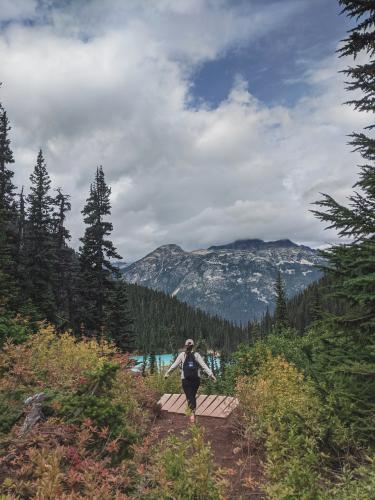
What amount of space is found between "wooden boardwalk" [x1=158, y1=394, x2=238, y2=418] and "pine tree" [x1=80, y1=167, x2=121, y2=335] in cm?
1813

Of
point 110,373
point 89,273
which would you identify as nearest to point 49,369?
point 110,373

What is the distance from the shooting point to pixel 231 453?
6762 millimetres

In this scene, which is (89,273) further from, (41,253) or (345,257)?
(345,257)

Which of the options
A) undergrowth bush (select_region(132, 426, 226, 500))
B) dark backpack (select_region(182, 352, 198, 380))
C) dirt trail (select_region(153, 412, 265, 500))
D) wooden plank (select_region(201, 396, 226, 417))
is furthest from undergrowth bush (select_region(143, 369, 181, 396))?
undergrowth bush (select_region(132, 426, 226, 500))

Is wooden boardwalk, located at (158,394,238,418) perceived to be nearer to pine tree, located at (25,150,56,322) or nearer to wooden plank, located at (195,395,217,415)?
wooden plank, located at (195,395,217,415)

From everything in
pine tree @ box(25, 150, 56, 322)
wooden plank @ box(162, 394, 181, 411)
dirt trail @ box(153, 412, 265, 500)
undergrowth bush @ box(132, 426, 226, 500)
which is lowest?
wooden plank @ box(162, 394, 181, 411)

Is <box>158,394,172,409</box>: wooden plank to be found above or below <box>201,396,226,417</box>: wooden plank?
below

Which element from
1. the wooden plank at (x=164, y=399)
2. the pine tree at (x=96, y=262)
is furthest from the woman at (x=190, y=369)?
the pine tree at (x=96, y=262)

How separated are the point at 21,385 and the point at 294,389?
5.49 m

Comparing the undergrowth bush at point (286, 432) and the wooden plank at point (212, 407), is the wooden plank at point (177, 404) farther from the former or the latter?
the undergrowth bush at point (286, 432)

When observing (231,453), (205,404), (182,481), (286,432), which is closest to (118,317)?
(205,404)

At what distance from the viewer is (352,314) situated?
5.74 meters

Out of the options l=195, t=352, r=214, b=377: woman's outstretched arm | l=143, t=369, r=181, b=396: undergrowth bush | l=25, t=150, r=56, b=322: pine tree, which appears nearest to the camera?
l=195, t=352, r=214, b=377: woman's outstretched arm

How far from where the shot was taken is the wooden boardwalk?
28.9ft
